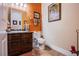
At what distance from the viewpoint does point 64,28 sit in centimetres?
153

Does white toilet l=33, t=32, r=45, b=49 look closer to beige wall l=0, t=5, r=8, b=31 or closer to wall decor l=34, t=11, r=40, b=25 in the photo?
wall decor l=34, t=11, r=40, b=25

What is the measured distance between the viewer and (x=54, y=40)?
1.57 meters

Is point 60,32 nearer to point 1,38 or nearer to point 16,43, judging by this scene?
point 16,43

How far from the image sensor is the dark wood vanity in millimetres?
1518

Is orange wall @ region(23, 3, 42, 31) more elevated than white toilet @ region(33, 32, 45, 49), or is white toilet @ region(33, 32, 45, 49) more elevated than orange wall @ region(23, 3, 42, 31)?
orange wall @ region(23, 3, 42, 31)

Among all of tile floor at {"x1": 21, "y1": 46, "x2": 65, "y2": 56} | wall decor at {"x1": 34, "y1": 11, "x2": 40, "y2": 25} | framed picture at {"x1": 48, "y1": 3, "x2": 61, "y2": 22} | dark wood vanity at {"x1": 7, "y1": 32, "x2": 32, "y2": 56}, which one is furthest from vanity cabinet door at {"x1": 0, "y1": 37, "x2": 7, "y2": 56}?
framed picture at {"x1": 48, "y1": 3, "x2": 61, "y2": 22}

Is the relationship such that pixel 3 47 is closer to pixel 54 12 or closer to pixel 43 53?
pixel 43 53

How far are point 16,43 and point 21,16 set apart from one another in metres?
0.31

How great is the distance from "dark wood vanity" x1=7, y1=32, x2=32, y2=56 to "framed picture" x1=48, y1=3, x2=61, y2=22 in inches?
12.1

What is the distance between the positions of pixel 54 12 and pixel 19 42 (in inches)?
20.7

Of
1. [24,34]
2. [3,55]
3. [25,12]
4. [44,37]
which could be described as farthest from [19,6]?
[3,55]

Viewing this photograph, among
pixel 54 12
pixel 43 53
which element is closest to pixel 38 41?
pixel 43 53

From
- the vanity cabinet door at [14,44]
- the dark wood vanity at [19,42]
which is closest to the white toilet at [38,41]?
the dark wood vanity at [19,42]

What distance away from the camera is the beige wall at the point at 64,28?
148 cm
